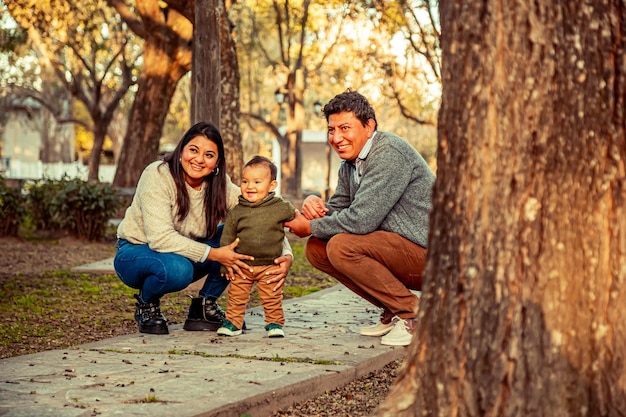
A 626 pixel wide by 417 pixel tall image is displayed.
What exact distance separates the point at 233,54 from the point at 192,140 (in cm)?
854

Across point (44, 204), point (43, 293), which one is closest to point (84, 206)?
point (44, 204)

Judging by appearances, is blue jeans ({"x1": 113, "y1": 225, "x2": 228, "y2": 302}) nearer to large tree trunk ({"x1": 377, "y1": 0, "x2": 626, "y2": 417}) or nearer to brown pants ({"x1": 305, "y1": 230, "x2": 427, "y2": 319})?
brown pants ({"x1": 305, "y1": 230, "x2": 427, "y2": 319})

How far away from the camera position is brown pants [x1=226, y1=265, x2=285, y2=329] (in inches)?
232

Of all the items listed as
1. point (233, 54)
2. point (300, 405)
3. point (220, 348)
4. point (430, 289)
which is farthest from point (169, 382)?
point (233, 54)

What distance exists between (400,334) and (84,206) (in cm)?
933

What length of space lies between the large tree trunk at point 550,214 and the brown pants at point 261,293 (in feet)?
9.13

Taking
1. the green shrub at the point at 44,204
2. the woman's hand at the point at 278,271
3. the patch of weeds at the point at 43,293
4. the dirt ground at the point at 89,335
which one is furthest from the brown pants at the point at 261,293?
the green shrub at the point at 44,204

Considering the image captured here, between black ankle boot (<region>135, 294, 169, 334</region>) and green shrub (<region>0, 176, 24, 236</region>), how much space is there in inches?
343

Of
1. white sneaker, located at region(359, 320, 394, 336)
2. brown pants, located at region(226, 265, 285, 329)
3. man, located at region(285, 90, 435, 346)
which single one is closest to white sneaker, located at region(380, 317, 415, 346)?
man, located at region(285, 90, 435, 346)

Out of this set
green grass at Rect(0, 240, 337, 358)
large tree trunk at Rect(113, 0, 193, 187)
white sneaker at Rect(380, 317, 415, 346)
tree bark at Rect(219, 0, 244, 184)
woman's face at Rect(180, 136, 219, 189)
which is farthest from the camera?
large tree trunk at Rect(113, 0, 193, 187)

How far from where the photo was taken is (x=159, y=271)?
5.92m

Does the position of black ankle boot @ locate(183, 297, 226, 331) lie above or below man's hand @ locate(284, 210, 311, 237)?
below

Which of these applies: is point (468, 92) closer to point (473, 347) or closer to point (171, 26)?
point (473, 347)

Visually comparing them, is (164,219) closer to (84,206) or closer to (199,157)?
(199,157)
